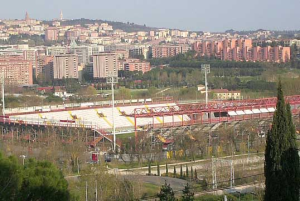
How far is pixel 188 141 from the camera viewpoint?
16156mm

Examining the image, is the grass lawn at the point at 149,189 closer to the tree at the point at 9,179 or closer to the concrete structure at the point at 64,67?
the tree at the point at 9,179

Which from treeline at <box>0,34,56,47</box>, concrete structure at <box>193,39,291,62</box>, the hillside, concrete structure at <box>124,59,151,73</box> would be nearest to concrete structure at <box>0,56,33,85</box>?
concrete structure at <box>124,59,151,73</box>

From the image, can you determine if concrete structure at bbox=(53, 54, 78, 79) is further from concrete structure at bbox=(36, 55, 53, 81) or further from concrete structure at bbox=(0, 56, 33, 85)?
concrete structure at bbox=(0, 56, 33, 85)

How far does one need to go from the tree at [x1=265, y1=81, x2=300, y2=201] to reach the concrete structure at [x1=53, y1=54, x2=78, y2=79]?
112ft

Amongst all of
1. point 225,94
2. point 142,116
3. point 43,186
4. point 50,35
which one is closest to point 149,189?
point 43,186

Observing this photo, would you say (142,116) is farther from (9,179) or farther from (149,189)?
(9,179)

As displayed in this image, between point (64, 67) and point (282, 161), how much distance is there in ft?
114

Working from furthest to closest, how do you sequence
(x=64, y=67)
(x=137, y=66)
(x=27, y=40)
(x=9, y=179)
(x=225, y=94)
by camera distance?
(x=27, y=40), (x=137, y=66), (x=64, y=67), (x=225, y=94), (x=9, y=179)

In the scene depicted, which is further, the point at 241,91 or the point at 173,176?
the point at 241,91

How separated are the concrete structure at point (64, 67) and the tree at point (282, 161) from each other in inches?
1350

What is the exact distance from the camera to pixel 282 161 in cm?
737

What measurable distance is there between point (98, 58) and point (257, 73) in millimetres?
10917

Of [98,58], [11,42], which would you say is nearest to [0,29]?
[11,42]

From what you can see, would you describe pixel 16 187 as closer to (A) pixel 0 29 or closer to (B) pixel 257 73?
(B) pixel 257 73
